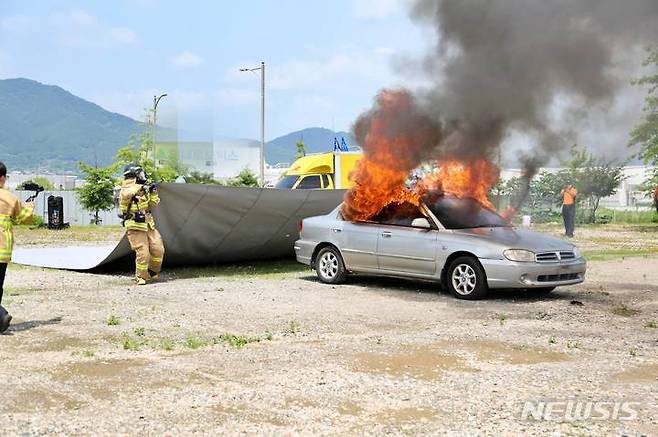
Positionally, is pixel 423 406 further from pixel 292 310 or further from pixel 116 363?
pixel 292 310

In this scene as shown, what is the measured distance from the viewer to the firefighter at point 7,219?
8.01m

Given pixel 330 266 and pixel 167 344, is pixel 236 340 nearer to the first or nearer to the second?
pixel 167 344

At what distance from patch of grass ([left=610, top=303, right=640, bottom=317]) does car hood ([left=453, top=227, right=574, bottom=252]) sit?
3.81 ft

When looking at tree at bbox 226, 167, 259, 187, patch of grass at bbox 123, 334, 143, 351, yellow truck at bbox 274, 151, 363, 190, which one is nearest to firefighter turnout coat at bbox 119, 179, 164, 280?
patch of grass at bbox 123, 334, 143, 351

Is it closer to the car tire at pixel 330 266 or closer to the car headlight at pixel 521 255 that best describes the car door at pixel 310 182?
the car tire at pixel 330 266

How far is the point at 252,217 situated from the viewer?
14.3 meters

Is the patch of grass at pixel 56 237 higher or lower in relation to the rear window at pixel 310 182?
lower

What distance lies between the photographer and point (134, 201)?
40.7 ft

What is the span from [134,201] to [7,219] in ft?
13.9

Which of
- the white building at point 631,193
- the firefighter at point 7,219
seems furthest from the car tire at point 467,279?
the white building at point 631,193

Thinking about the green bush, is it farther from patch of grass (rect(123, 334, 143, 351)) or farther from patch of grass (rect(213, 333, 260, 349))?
patch of grass (rect(123, 334, 143, 351))

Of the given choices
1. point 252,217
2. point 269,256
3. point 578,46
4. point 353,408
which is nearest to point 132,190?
point 252,217

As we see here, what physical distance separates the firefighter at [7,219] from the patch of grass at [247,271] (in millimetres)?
5244

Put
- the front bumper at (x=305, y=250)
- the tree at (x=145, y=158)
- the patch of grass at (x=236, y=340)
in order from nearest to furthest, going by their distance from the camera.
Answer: the patch of grass at (x=236, y=340) < the front bumper at (x=305, y=250) < the tree at (x=145, y=158)
